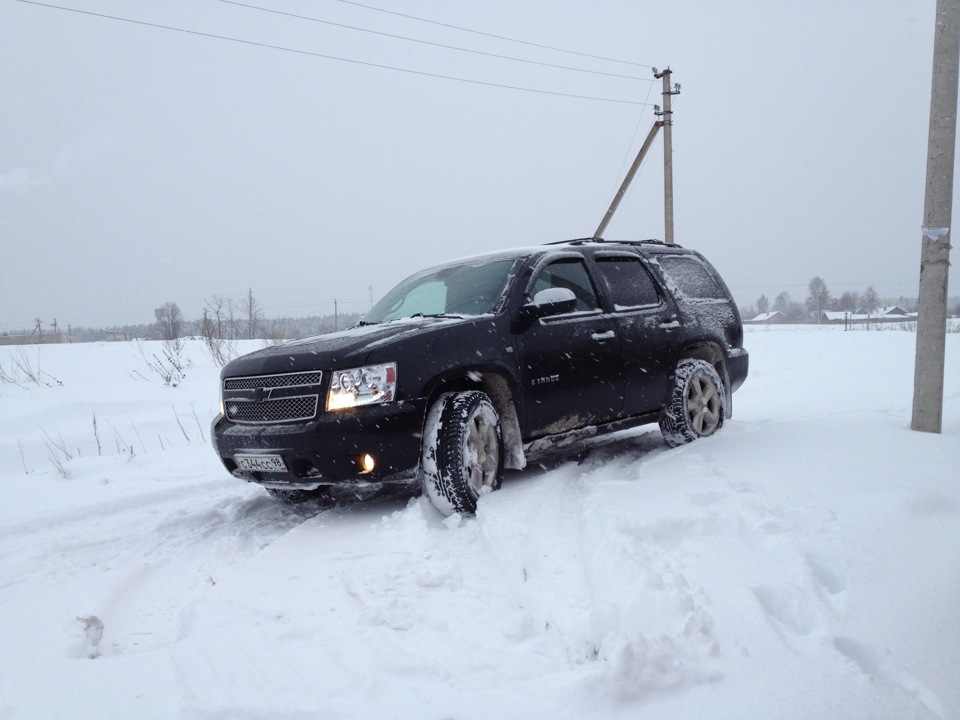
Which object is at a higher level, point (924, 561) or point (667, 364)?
point (667, 364)

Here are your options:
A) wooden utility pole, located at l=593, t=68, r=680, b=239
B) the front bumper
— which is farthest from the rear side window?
wooden utility pole, located at l=593, t=68, r=680, b=239

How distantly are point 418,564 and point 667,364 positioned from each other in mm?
3221

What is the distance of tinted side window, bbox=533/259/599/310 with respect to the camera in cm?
487

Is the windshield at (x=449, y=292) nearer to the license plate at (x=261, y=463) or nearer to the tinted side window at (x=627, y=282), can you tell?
the tinted side window at (x=627, y=282)

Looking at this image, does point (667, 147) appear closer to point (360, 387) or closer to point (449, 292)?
point (449, 292)

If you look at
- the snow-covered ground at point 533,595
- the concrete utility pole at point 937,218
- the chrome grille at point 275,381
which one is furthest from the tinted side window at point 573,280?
the concrete utility pole at point 937,218

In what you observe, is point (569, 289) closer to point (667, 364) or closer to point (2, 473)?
point (667, 364)

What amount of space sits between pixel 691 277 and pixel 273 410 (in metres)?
4.12

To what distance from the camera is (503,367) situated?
425cm

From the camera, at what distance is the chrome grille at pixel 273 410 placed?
3785 mm

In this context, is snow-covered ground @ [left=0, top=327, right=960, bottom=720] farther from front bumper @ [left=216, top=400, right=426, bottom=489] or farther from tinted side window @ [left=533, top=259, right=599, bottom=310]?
tinted side window @ [left=533, top=259, right=599, bottom=310]

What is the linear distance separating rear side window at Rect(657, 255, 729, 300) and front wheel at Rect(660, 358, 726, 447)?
0.71 m

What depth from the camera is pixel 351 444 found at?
3.64m

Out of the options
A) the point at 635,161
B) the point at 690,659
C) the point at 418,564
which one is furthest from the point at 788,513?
the point at 635,161
